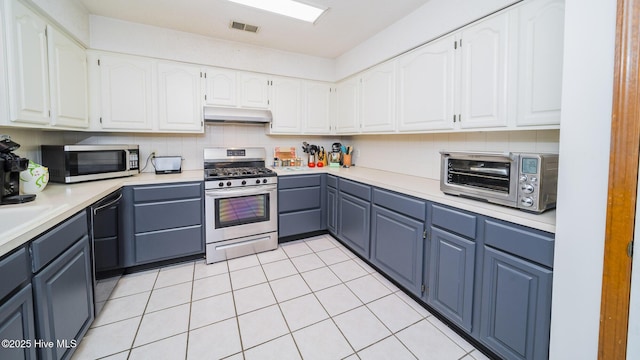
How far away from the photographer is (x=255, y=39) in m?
3.05

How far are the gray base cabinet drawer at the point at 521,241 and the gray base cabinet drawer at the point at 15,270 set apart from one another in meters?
2.18

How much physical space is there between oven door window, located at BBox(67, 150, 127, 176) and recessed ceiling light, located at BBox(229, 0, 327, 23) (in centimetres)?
179

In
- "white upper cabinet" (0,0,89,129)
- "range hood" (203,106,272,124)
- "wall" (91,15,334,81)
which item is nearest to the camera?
"white upper cabinet" (0,0,89,129)

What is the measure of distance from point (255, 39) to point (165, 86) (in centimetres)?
113

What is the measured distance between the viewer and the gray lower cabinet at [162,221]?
7.92ft

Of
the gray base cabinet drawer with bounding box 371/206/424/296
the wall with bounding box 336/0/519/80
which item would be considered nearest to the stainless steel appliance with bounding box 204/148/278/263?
the gray base cabinet drawer with bounding box 371/206/424/296

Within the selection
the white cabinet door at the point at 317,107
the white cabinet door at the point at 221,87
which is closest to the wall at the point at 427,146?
the white cabinet door at the point at 317,107

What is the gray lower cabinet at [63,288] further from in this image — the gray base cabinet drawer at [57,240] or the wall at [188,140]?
the wall at [188,140]

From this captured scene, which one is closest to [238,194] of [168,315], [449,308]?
[168,315]

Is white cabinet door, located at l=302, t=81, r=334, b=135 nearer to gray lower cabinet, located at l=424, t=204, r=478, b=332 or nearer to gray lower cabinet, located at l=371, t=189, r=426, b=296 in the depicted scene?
gray lower cabinet, located at l=371, t=189, r=426, b=296

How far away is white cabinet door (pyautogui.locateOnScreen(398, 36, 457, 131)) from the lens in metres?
2.07

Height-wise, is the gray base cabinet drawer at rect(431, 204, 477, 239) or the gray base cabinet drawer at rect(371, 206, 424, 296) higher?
the gray base cabinet drawer at rect(431, 204, 477, 239)

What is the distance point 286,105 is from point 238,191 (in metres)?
1.35

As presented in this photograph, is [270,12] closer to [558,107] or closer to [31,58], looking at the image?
[31,58]
